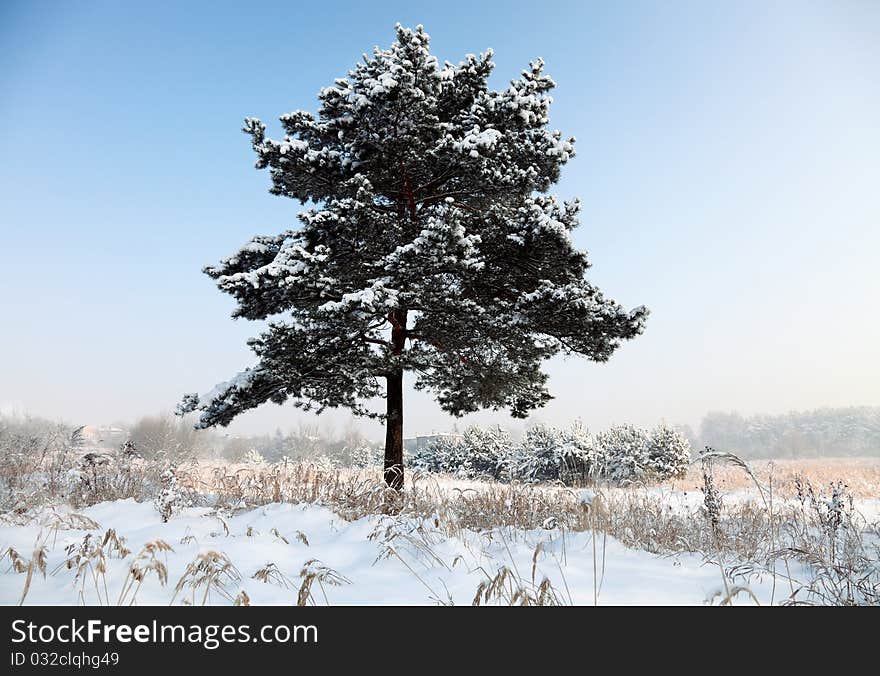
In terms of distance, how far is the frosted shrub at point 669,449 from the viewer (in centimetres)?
2060

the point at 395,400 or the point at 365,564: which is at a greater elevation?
the point at 395,400

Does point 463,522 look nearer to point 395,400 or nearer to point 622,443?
point 395,400

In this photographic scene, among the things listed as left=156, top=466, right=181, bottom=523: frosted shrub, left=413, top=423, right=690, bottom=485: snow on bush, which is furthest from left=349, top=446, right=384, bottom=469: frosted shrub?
left=156, top=466, right=181, bottom=523: frosted shrub

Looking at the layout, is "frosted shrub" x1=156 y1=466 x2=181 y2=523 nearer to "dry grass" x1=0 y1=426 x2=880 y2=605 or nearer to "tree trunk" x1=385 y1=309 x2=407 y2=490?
"dry grass" x1=0 y1=426 x2=880 y2=605

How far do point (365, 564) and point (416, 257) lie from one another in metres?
6.13

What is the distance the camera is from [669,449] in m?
21.1

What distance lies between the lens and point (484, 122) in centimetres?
1023

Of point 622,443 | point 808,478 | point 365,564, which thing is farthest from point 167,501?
point 622,443

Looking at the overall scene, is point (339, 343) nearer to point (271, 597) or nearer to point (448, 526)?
point (448, 526)

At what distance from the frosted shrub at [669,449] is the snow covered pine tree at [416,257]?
1282cm

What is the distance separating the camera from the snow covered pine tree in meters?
8.59

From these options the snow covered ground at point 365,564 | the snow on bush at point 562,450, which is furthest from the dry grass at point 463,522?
the snow on bush at point 562,450
